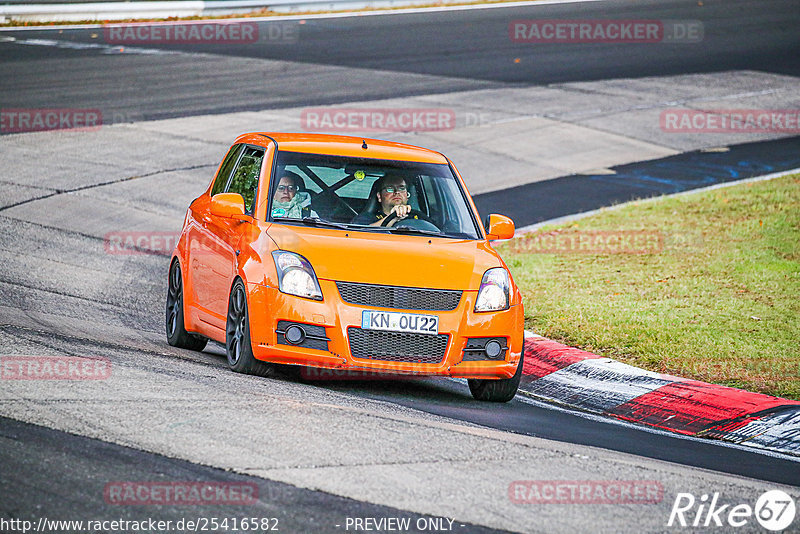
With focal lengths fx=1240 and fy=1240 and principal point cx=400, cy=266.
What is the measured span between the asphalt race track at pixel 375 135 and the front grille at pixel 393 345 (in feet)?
1.02

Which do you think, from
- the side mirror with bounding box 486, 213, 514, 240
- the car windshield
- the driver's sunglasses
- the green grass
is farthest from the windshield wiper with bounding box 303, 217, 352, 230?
the green grass

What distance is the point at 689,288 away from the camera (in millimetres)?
12102

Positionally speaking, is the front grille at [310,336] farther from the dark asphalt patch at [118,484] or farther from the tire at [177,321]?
the dark asphalt patch at [118,484]

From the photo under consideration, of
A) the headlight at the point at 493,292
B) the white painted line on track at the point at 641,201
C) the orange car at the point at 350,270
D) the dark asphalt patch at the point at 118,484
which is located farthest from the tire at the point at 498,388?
the white painted line on track at the point at 641,201

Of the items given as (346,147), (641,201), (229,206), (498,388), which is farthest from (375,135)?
(498,388)

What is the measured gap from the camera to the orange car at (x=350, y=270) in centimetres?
809

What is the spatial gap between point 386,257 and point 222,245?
145cm

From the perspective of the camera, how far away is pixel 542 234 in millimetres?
15203

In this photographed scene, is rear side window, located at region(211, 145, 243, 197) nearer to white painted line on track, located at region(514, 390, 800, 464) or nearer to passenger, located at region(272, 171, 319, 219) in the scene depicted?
passenger, located at region(272, 171, 319, 219)

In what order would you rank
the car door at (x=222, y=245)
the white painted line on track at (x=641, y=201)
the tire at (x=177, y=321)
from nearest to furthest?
the car door at (x=222, y=245) → the tire at (x=177, y=321) → the white painted line on track at (x=641, y=201)

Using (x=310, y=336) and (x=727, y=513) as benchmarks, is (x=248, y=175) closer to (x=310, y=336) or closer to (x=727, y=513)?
(x=310, y=336)

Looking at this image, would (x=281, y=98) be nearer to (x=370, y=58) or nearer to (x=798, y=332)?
(x=370, y=58)

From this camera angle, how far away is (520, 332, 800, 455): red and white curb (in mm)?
8156

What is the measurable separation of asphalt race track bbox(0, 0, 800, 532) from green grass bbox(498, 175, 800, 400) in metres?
1.37
